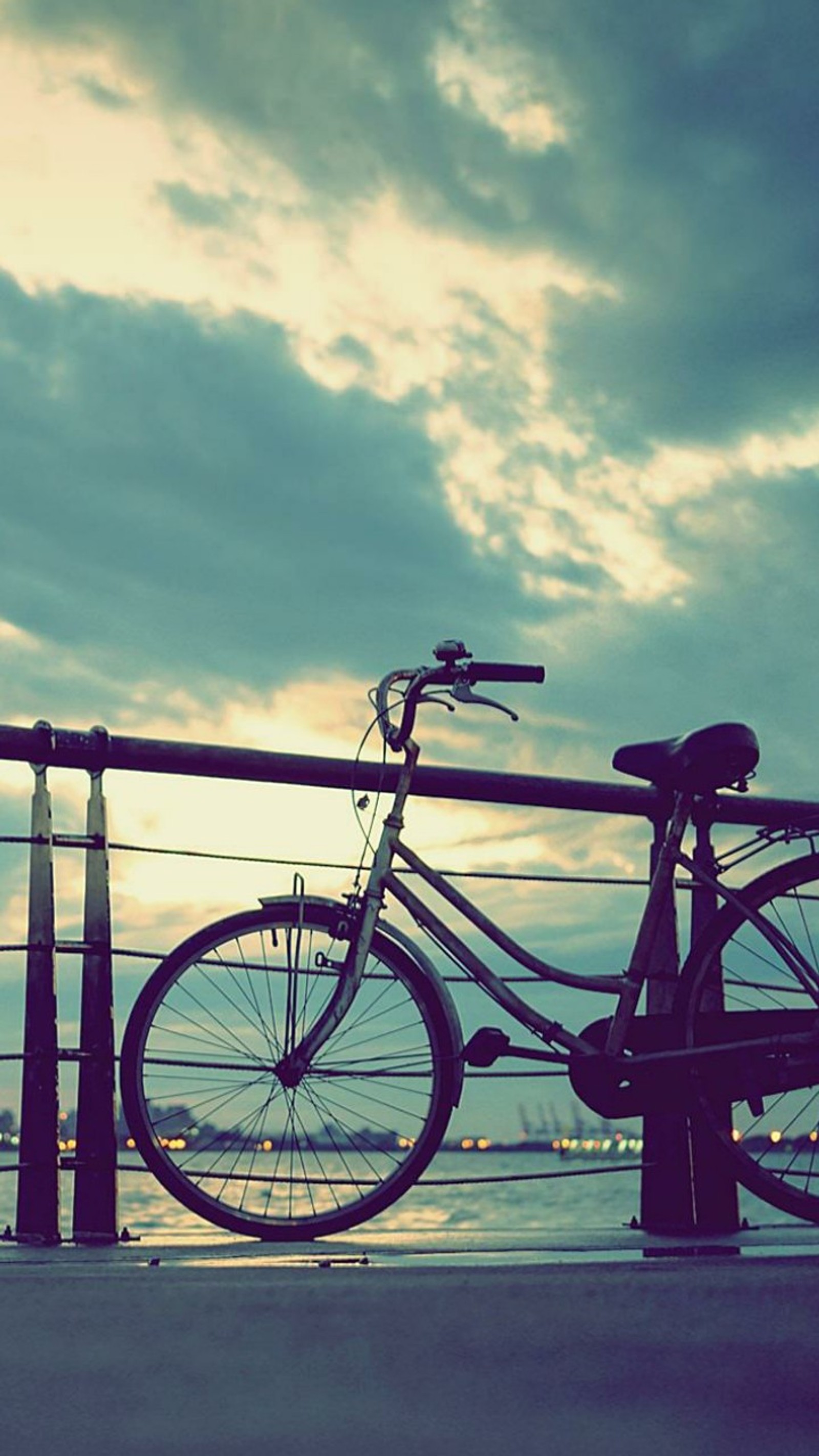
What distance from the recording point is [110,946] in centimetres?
287

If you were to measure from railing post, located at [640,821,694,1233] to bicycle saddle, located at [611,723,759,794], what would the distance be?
0.77 ft

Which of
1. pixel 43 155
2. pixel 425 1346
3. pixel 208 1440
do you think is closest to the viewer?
pixel 208 1440

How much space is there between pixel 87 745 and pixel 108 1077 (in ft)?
2.20

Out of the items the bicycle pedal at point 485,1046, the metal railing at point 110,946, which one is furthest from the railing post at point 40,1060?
the bicycle pedal at point 485,1046

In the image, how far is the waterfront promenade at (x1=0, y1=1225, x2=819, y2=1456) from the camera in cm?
190

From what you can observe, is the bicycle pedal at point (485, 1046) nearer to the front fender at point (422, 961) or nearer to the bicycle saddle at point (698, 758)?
the front fender at point (422, 961)

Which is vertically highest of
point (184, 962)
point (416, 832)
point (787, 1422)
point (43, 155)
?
point (43, 155)

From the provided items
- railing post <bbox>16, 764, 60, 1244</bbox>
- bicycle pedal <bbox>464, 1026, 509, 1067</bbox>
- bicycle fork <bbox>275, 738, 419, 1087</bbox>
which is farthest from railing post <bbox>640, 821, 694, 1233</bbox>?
railing post <bbox>16, 764, 60, 1244</bbox>

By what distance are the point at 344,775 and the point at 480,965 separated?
508 mm

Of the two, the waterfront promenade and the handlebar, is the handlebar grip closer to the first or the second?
the handlebar

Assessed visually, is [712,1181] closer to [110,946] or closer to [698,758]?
[698,758]

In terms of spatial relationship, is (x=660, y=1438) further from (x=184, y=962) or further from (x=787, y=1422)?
(x=184, y=962)

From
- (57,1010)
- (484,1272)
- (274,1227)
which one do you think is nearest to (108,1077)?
(57,1010)

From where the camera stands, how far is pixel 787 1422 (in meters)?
1.99
